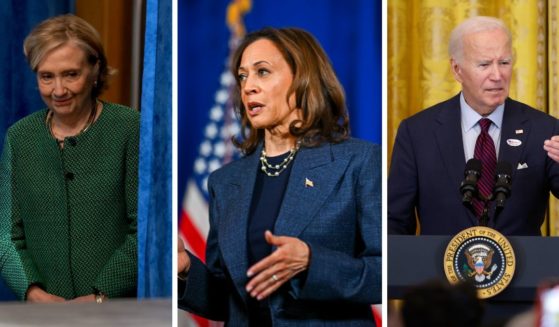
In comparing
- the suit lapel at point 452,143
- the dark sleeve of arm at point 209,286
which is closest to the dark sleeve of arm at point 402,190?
the suit lapel at point 452,143

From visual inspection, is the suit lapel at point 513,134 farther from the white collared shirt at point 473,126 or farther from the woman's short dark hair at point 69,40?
the woman's short dark hair at point 69,40

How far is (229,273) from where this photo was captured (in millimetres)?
3225

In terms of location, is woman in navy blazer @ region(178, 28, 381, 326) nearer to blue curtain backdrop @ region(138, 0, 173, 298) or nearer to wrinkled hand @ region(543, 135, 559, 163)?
blue curtain backdrop @ region(138, 0, 173, 298)

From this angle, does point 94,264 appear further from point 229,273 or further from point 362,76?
point 362,76

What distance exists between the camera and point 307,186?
3.22 meters

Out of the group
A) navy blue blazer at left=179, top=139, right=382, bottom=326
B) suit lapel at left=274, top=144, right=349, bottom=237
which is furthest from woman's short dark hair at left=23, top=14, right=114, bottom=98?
suit lapel at left=274, top=144, right=349, bottom=237

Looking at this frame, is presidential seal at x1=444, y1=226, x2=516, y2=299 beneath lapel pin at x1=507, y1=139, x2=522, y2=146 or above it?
beneath

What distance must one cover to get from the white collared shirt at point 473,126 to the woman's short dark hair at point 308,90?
1.34 m

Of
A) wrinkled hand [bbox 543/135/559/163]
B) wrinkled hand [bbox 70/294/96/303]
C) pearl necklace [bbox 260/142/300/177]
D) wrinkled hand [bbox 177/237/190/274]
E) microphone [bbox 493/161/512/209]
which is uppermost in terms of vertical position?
wrinkled hand [bbox 543/135/559/163]

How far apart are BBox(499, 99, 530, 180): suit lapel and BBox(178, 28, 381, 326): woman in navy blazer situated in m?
1.35

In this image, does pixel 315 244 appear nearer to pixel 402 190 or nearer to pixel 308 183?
pixel 308 183

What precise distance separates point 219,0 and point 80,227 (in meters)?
1.28

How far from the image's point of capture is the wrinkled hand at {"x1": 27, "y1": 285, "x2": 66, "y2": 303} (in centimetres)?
407

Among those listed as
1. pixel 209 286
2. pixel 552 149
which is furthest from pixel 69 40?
pixel 552 149
